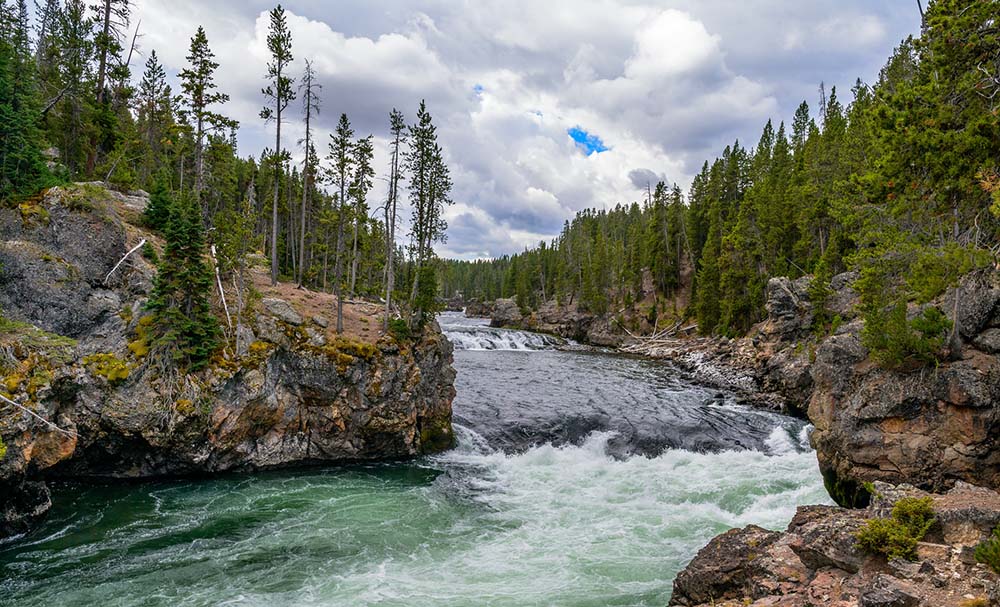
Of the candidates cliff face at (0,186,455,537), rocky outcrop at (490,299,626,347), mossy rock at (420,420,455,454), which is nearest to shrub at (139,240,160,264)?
cliff face at (0,186,455,537)

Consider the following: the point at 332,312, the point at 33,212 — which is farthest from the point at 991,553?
the point at 33,212

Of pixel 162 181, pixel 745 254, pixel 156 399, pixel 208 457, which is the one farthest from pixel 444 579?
pixel 745 254

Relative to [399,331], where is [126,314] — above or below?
above

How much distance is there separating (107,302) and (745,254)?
55342 millimetres

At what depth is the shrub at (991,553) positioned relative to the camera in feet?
21.6

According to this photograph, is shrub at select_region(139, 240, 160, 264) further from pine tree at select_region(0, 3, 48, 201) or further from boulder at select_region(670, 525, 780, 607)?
boulder at select_region(670, 525, 780, 607)

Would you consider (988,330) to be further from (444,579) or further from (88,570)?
(88,570)

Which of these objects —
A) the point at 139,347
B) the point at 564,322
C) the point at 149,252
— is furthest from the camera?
the point at 564,322

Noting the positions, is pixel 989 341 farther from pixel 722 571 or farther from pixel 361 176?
pixel 361 176

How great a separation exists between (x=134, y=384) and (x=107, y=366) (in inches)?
37.1

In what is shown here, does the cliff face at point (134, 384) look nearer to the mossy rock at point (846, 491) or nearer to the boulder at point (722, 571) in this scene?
the boulder at point (722, 571)

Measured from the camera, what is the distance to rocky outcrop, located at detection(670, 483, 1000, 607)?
22.1 feet

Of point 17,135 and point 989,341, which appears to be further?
point 17,135

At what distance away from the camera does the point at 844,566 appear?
8.05 m
